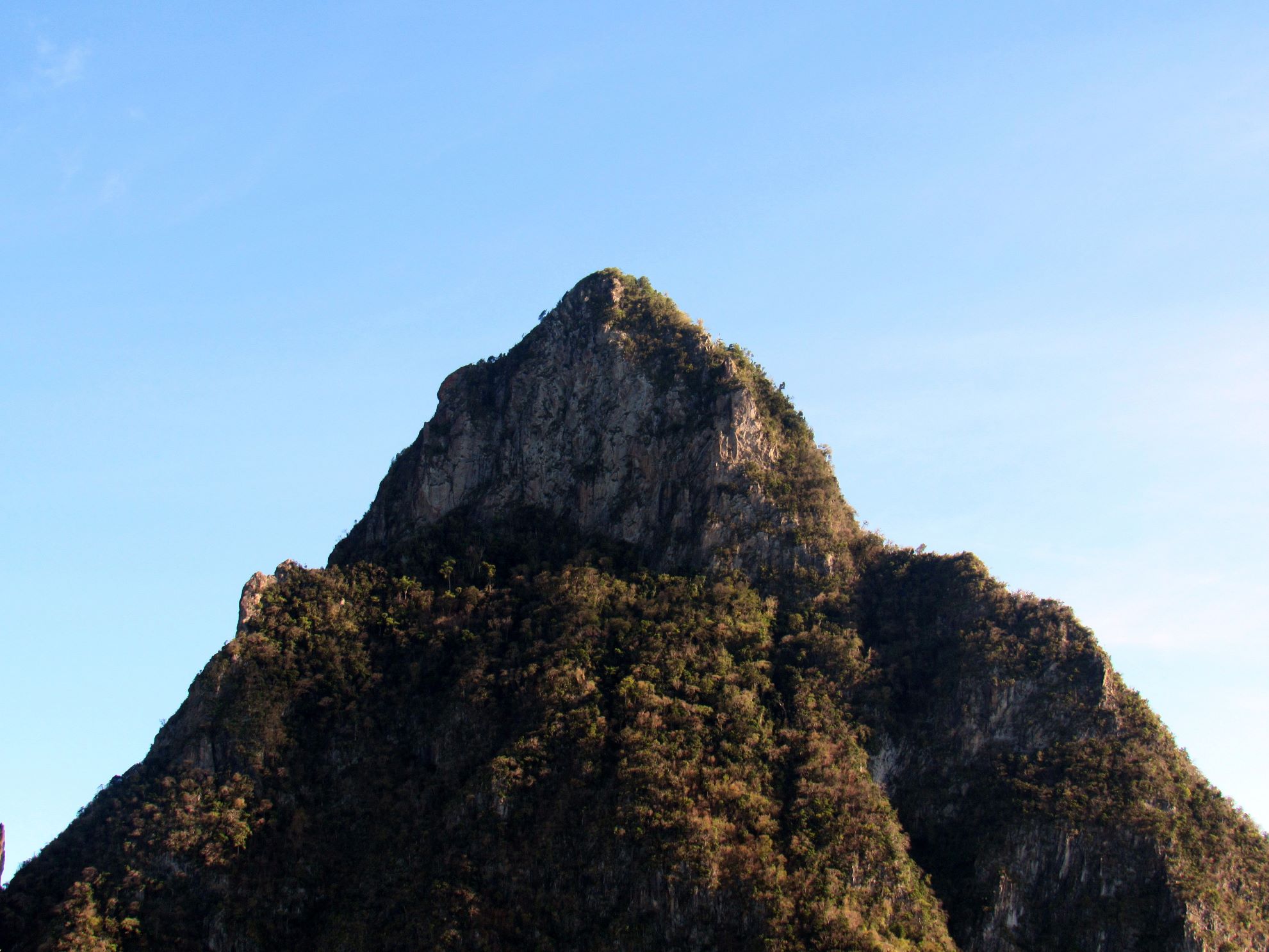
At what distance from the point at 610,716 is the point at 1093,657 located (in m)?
30.2

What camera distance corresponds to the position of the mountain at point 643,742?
230 ft

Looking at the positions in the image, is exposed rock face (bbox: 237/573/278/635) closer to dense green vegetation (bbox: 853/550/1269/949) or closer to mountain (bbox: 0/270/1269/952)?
mountain (bbox: 0/270/1269/952)

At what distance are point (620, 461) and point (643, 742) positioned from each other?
86.3 feet

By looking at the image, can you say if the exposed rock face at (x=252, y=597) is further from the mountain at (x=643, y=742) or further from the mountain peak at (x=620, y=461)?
the mountain peak at (x=620, y=461)

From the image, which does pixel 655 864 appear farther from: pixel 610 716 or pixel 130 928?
pixel 130 928

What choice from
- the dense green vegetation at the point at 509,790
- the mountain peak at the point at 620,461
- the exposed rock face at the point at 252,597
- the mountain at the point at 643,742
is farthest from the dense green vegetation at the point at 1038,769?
the exposed rock face at the point at 252,597

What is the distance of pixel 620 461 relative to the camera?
9644cm

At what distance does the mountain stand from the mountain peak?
0.86 ft

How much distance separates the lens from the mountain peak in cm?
9194

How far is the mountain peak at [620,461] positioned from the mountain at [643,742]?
261mm

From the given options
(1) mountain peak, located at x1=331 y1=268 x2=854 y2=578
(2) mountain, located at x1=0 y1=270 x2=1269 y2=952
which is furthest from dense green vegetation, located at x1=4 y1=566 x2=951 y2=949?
(1) mountain peak, located at x1=331 y1=268 x2=854 y2=578

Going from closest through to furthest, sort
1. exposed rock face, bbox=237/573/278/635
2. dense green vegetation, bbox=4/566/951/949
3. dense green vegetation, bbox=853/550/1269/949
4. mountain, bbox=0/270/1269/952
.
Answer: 1. dense green vegetation, bbox=4/566/951/949
2. mountain, bbox=0/270/1269/952
3. dense green vegetation, bbox=853/550/1269/949
4. exposed rock face, bbox=237/573/278/635

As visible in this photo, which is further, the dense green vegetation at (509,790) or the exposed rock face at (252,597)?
the exposed rock face at (252,597)

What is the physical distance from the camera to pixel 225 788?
7738 centimetres
